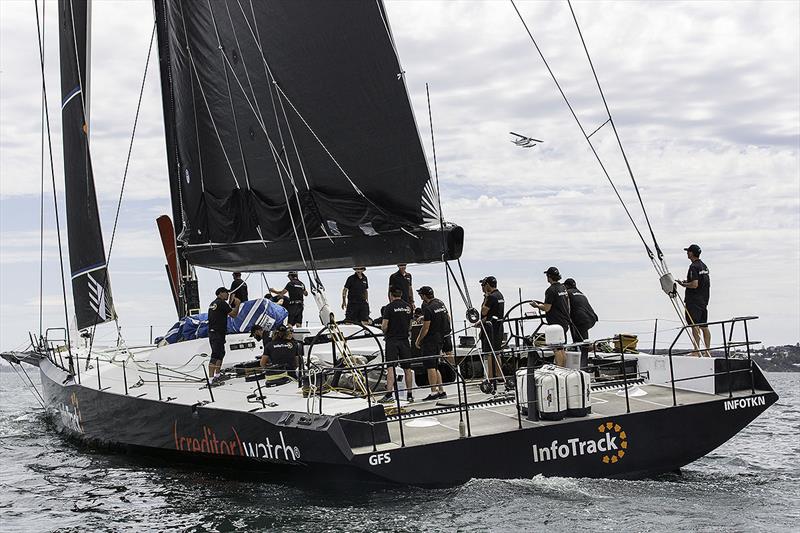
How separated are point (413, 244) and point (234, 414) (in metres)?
4.33

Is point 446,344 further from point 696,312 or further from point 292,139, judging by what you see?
point 292,139

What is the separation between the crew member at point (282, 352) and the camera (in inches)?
500

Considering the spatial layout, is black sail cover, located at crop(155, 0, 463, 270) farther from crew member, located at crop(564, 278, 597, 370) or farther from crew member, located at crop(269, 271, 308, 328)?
crew member, located at crop(564, 278, 597, 370)

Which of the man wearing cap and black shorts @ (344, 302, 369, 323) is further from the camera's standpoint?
black shorts @ (344, 302, 369, 323)

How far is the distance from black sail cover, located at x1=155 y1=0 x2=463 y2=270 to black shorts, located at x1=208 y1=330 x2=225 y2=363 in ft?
6.16

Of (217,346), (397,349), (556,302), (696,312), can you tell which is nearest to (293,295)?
(217,346)

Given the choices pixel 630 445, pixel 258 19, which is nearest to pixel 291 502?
pixel 630 445

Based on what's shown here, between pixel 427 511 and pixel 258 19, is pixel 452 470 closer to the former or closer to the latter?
pixel 427 511

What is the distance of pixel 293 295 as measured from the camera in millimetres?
16938

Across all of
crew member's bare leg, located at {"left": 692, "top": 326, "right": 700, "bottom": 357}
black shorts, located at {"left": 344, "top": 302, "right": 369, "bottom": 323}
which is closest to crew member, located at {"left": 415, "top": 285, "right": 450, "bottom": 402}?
crew member's bare leg, located at {"left": 692, "top": 326, "right": 700, "bottom": 357}

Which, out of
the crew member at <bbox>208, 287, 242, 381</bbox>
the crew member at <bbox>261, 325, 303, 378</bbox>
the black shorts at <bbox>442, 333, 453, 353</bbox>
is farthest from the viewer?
the crew member at <bbox>208, 287, 242, 381</bbox>

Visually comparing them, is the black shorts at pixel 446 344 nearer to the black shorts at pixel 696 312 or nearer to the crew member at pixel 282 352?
the crew member at pixel 282 352

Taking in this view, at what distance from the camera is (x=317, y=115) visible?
14664 mm

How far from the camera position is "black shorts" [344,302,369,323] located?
1612cm
